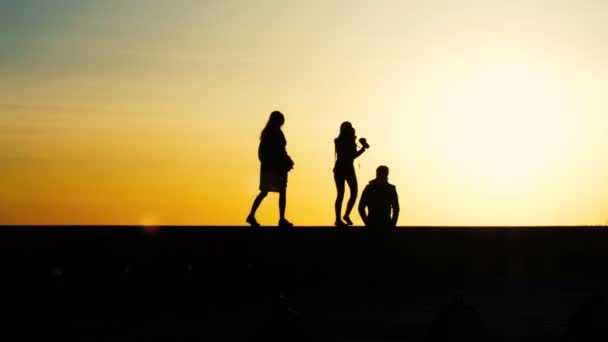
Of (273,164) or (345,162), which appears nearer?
(273,164)

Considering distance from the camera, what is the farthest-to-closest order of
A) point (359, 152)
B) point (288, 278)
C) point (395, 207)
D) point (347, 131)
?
1. point (359, 152)
2. point (347, 131)
3. point (395, 207)
4. point (288, 278)

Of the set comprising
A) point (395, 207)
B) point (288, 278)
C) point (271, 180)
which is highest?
point (271, 180)

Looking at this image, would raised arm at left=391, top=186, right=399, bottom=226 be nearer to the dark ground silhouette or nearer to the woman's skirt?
the dark ground silhouette

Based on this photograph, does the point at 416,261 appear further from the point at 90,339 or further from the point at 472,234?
the point at 90,339

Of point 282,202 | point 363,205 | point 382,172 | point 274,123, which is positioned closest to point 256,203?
point 282,202

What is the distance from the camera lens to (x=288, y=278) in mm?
17656

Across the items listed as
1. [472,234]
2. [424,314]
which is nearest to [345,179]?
[472,234]

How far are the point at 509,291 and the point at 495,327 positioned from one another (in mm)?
3959

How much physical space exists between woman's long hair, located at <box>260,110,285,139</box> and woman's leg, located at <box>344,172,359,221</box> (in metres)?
1.79

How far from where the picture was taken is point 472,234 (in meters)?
18.7

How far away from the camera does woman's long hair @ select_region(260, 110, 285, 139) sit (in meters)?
19.4

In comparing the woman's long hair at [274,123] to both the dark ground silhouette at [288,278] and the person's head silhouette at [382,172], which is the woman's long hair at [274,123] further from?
the dark ground silhouette at [288,278]

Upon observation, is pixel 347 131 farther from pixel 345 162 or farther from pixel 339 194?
pixel 339 194

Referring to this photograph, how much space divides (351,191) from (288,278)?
11.7ft
